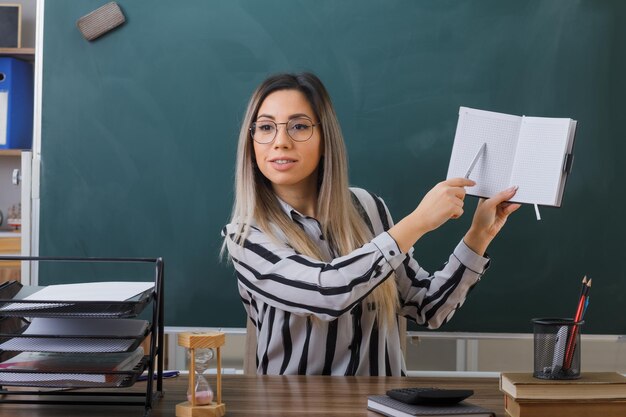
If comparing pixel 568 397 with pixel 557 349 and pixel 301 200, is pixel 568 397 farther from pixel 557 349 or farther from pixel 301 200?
pixel 301 200

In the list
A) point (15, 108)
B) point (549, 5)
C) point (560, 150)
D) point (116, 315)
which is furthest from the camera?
point (15, 108)

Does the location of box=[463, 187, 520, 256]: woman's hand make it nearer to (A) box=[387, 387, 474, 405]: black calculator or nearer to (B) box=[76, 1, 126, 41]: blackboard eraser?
(A) box=[387, 387, 474, 405]: black calculator

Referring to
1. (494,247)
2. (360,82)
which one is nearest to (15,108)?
(360,82)

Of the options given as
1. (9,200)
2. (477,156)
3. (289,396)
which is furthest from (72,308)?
(9,200)

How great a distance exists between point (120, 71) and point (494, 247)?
3.93 ft

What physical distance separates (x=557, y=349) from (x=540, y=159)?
1.74ft

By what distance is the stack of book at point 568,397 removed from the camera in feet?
3.52

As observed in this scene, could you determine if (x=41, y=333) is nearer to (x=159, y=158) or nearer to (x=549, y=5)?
(x=159, y=158)

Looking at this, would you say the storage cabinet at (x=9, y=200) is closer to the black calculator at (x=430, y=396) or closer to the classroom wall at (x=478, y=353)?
the classroom wall at (x=478, y=353)

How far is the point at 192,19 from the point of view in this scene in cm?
233

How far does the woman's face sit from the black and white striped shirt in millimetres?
93

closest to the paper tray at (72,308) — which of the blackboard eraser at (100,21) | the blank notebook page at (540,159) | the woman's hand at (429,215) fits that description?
the woman's hand at (429,215)

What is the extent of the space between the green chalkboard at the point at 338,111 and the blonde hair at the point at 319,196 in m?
0.57

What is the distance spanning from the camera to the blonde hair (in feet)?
5.56
